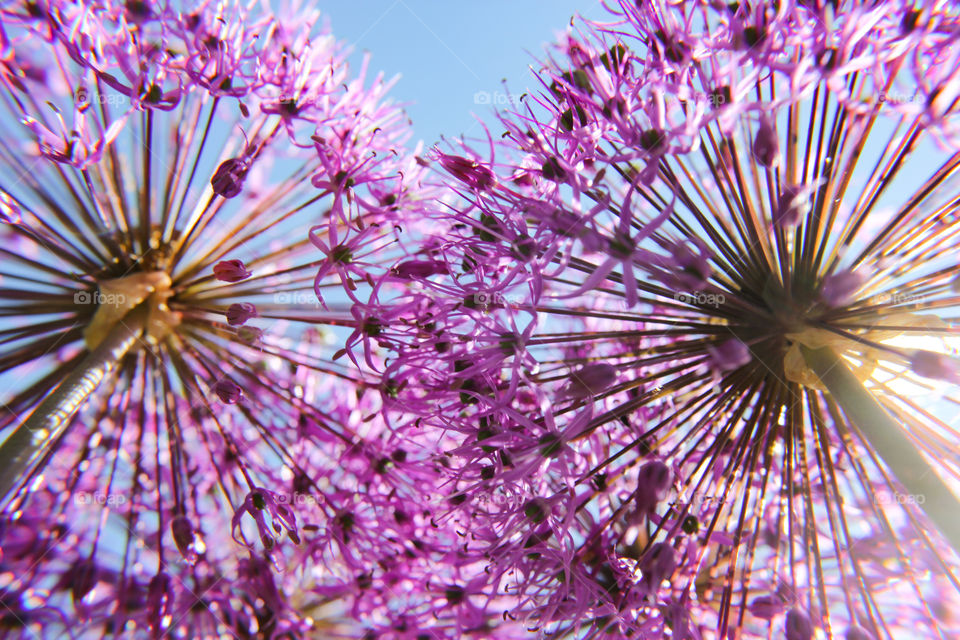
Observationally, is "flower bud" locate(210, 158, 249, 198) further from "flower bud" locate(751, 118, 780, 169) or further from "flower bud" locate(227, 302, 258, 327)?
"flower bud" locate(751, 118, 780, 169)

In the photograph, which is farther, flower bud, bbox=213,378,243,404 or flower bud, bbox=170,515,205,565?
flower bud, bbox=170,515,205,565

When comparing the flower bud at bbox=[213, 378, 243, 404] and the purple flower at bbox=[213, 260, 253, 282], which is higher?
the purple flower at bbox=[213, 260, 253, 282]

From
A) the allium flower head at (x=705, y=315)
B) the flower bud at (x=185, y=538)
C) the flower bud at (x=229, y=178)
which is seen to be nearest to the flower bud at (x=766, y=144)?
the allium flower head at (x=705, y=315)

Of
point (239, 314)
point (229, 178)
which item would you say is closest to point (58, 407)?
point (239, 314)

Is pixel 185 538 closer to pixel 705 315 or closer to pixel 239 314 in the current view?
pixel 239 314

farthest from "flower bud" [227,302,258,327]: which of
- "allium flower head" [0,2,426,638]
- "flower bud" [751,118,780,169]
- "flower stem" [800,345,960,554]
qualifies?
"flower stem" [800,345,960,554]

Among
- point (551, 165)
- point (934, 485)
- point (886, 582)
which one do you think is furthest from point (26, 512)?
point (886, 582)

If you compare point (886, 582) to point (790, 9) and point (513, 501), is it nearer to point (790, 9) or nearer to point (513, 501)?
point (513, 501)
